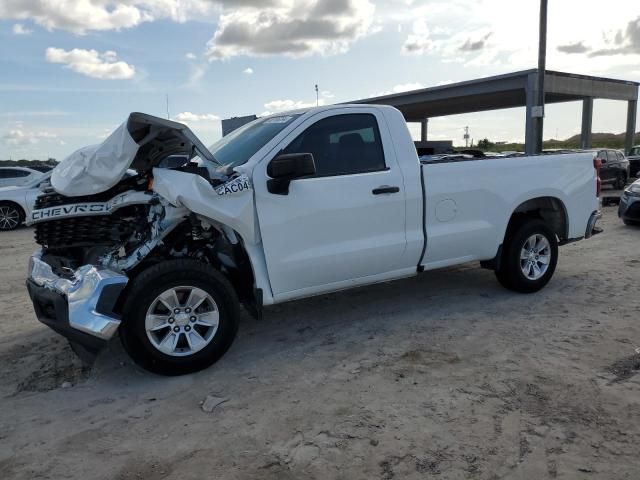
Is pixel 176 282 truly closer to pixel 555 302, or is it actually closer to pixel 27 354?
pixel 27 354

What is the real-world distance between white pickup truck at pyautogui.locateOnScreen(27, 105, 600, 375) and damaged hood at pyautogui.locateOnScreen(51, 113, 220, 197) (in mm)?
11

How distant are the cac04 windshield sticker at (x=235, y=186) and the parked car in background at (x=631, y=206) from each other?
29.5 feet

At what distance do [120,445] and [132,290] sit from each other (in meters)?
1.06

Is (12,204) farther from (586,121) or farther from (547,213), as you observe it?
(586,121)

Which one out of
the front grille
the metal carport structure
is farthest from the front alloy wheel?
the metal carport structure

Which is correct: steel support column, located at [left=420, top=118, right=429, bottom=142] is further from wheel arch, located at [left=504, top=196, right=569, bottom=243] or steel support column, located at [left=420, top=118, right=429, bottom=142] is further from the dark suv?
wheel arch, located at [left=504, top=196, right=569, bottom=243]

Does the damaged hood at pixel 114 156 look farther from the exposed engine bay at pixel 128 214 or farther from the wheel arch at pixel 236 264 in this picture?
the wheel arch at pixel 236 264

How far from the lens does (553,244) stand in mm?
6000

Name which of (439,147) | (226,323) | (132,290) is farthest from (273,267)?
(439,147)

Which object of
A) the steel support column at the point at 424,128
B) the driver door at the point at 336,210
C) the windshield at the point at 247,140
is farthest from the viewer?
the steel support column at the point at 424,128

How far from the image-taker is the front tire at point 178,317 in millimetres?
3787

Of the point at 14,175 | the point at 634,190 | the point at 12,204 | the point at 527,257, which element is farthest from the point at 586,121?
the point at 12,204

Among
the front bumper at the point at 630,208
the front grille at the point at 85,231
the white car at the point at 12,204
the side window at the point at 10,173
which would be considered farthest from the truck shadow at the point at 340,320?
the side window at the point at 10,173

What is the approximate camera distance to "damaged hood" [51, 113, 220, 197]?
404cm
